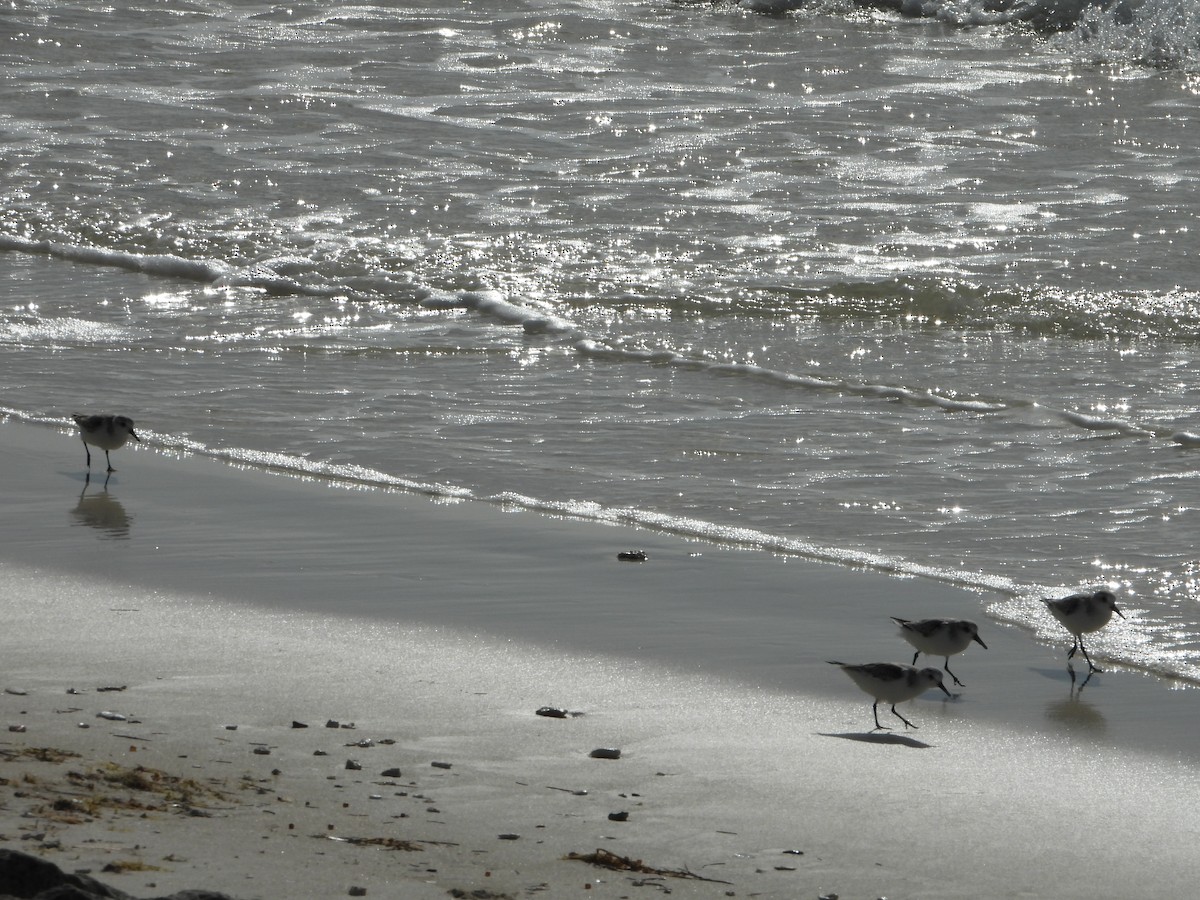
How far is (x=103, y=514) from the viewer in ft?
22.1

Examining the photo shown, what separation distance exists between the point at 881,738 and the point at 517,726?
100 cm

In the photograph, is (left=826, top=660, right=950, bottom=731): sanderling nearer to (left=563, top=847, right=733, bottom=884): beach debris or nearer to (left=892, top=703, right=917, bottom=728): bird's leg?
(left=892, top=703, right=917, bottom=728): bird's leg

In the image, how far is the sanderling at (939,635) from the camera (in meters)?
5.08

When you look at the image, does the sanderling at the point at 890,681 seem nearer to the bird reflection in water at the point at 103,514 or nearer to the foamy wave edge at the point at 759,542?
the foamy wave edge at the point at 759,542

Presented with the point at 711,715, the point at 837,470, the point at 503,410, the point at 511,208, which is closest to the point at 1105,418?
the point at 837,470

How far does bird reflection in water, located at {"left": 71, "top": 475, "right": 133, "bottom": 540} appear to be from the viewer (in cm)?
648

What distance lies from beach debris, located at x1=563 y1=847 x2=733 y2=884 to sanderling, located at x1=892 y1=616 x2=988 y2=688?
172 cm

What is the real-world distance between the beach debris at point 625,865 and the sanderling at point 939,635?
172 centimetres

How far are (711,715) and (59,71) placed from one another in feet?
56.9

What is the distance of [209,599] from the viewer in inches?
220

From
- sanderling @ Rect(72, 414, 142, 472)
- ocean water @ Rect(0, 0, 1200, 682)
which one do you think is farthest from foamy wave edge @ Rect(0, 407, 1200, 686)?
sanderling @ Rect(72, 414, 142, 472)

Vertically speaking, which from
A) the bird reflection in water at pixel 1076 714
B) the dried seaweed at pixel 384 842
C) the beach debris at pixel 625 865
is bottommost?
the bird reflection in water at pixel 1076 714

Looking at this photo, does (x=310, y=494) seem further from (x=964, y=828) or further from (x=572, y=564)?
(x=964, y=828)

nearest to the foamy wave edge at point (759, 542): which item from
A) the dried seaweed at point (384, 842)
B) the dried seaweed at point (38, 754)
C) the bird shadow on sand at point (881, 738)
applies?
the bird shadow on sand at point (881, 738)
